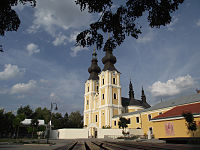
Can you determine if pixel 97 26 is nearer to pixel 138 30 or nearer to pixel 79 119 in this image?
pixel 138 30

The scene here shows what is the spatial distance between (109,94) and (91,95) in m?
10.7

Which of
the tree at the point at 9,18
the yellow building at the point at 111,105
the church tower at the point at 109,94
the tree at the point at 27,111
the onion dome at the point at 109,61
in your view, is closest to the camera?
the tree at the point at 9,18

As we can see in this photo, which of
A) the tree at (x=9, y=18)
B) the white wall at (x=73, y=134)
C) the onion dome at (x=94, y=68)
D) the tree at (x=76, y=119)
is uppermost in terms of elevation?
the onion dome at (x=94, y=68)

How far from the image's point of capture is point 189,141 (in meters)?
14.5

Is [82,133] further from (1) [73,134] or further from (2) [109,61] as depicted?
(2) [109,61]

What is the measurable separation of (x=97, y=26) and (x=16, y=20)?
2805 millimetres

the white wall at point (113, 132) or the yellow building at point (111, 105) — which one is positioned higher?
the yellow building at point (111, 105)

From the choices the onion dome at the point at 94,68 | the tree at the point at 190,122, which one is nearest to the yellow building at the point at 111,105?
the onion dome at the point at 94,68

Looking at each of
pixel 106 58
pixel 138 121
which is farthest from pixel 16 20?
pixel 106 58

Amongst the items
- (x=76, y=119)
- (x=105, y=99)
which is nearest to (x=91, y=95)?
(x=105, y=99)

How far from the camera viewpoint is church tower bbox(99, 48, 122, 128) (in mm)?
47938

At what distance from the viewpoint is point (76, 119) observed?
229 feet

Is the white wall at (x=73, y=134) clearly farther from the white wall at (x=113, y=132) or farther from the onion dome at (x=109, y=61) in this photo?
the onion dome at (x=109, y=61)

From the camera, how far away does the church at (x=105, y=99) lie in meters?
48.1
